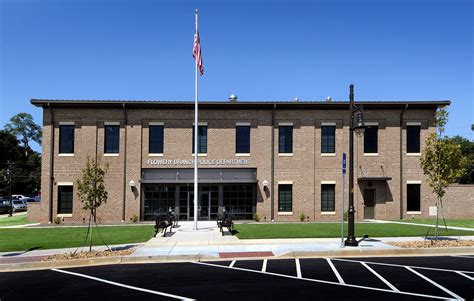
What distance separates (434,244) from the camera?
50.5 feet

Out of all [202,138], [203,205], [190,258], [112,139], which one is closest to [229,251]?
[190,258]

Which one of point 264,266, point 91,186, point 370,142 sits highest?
point 370,142

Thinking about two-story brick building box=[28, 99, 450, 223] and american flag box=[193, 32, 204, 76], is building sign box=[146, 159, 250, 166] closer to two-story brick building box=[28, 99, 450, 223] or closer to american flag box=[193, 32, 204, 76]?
two-story brick building box=[28, 99, 450, 223]

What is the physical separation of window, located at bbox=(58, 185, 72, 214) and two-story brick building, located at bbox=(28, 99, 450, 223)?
0.07 meters

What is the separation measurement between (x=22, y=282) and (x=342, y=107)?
23.8 m

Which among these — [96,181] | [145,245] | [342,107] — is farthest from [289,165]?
[96,181]

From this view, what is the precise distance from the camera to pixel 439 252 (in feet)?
47.2

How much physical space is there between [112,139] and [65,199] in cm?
519

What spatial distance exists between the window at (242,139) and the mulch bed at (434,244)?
48.3 ft

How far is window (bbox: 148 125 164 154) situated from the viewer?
28.9 metres

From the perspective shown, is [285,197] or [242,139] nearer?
[285,197]

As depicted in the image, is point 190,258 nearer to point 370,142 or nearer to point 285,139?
point 285,139

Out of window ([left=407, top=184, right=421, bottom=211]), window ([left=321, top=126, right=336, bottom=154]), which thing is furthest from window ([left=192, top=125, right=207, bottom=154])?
window ([left=407, top=184, right=421, bottom=211])

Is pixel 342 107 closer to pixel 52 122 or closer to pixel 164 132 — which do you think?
pixel 164 132
